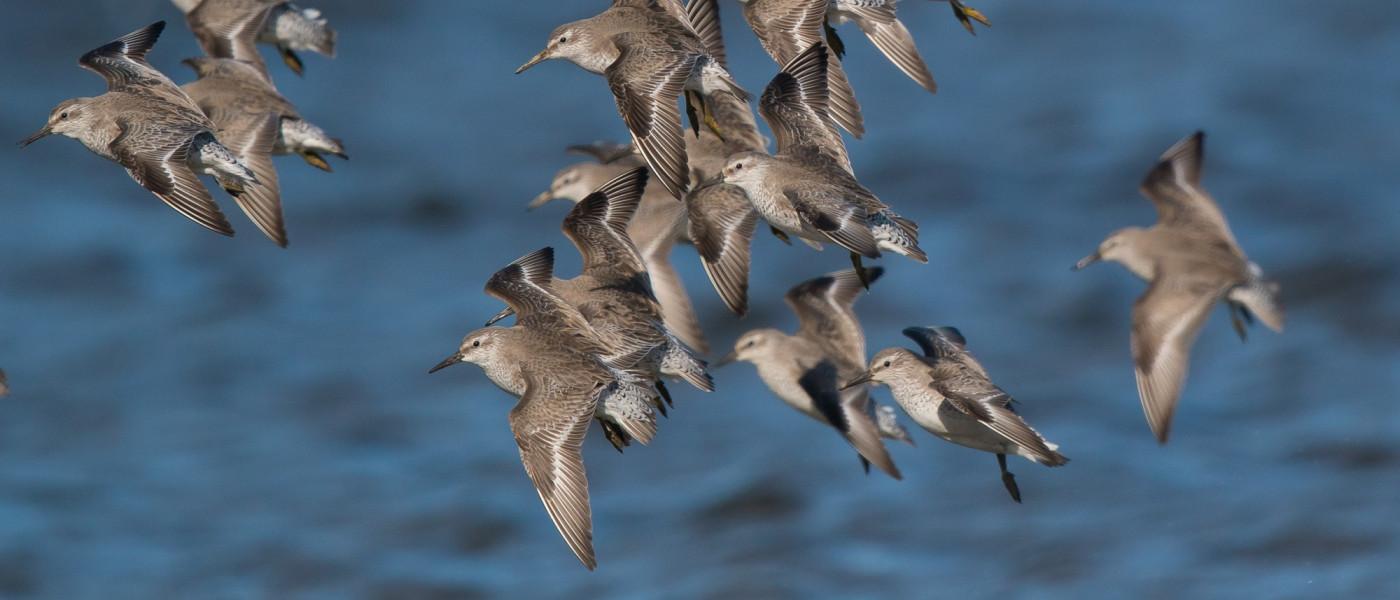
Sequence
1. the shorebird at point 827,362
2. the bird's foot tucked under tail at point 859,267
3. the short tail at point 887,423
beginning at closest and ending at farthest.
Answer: the bird's foot tucked under tail at point 859,267 < the shorebird at point 827,362 < the short tail at point 887,423

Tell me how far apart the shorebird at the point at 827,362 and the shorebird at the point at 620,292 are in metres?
1.09

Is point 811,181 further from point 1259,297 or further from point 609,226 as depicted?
point 1259,297

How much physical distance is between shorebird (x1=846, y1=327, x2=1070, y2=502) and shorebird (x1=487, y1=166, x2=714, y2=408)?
0.87m

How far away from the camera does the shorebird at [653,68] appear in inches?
314

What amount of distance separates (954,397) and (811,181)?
1025mm

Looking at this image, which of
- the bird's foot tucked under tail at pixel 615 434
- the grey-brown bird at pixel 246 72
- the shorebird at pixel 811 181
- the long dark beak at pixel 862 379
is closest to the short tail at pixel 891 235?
the shorebird at pixel 811 181

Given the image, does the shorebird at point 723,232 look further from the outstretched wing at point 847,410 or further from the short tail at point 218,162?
the short tail at point 218,162

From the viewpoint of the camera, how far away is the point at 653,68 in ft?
26.8

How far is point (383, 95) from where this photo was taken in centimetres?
2372

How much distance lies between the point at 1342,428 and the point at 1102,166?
5.15 meters

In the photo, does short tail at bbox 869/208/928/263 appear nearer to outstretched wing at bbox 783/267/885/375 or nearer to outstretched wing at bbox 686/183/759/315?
outstretched wing at bbox 686/183/759/315

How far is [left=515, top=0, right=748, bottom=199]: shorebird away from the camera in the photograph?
26.2 feet

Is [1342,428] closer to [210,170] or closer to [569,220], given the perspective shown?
[569,220]

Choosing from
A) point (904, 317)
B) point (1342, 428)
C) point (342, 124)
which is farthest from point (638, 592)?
point (342, 124)
